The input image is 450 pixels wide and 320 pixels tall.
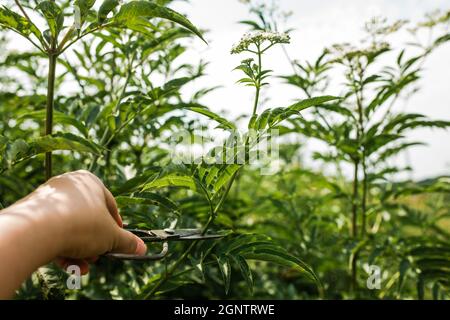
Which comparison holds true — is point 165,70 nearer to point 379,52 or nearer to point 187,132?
point 187,132

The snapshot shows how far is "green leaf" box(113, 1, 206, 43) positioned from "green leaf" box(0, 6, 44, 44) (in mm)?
194

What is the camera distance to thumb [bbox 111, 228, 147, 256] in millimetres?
883

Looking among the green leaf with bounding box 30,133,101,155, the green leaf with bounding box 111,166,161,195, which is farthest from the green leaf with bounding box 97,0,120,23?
the green leaf with bounding box 111,166,161,195

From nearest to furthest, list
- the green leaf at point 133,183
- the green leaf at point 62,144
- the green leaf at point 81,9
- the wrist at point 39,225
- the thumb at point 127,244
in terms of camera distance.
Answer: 1. the wrist at point 39,225
2. the thumb at point 127,244
3. the green leaf at point 62,144
4. the green leaf at point 81,9
5. the green leaf at point 133,183

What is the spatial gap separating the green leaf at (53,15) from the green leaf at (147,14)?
5.1 inches

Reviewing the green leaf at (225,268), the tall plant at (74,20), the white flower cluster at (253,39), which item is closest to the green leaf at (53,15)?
the tall plant at (74,20)

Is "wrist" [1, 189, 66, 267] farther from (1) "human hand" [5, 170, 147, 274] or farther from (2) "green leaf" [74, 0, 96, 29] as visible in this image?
(2) "green leaf" [74, 0, 96, 29]

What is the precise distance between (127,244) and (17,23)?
26.8 inches

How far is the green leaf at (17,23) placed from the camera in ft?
4.04

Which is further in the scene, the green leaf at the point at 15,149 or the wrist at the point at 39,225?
the green leaf at the point at 15,149

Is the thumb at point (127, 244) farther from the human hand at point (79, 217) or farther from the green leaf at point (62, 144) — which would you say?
the green leaf at point (62, 144)
